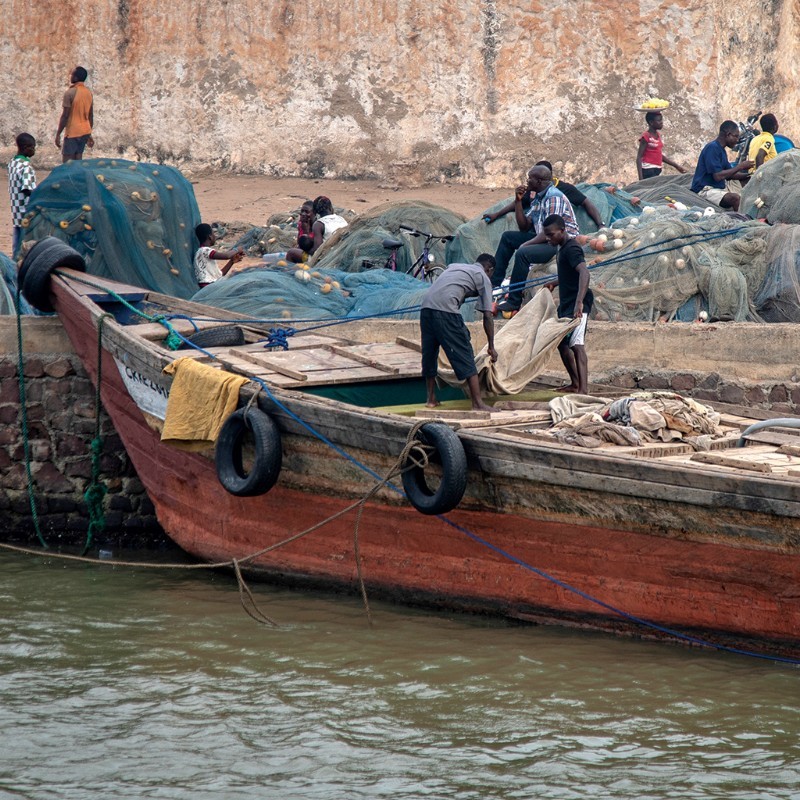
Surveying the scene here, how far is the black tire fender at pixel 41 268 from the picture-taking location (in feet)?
33.6

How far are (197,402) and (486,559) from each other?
215 centimetres

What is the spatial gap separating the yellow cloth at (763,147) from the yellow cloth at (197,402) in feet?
29.0

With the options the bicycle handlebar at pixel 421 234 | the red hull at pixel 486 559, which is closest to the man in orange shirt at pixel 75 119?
the bicycle handlebar at pixel 421 234

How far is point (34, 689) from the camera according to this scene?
7.03 metres

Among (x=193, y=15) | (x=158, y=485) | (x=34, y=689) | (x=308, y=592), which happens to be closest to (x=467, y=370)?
(x=308, y=592)

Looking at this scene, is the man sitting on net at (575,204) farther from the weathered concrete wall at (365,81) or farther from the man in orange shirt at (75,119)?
the weathered concrete wall at (365,81)

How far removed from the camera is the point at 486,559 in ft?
25.3

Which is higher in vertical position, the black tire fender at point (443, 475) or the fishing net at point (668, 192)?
the fishing net at point (668, 192)

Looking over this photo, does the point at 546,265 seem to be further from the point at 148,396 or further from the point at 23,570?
the point at 23,570

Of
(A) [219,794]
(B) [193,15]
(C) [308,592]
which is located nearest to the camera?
(A) [219,794]

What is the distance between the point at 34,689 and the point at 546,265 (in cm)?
627

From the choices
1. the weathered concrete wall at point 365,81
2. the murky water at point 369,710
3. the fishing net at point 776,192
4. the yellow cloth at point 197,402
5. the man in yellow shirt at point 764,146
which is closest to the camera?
the murky water at point 369,710

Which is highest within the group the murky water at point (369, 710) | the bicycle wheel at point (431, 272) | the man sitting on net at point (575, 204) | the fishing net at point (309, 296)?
the man sitting on net at point (575, 204)

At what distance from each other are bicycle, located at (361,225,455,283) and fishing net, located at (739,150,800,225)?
113 inches
